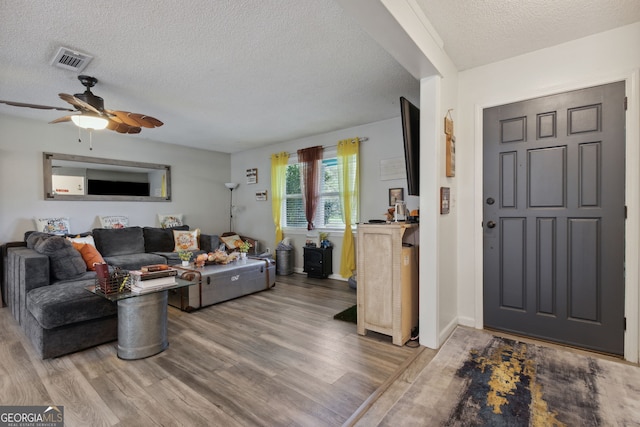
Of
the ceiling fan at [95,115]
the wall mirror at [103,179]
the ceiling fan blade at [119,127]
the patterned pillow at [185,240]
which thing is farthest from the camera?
the patterned pillow at [185,240]

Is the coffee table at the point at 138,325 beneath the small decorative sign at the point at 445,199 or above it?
beneath

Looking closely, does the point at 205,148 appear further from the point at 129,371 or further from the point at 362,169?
the point at 129,371

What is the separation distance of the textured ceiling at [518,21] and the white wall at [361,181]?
189 centimetres

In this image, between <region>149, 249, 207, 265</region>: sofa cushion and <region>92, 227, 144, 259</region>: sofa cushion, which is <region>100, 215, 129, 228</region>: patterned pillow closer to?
<region>92, 227, 144, 259</region>: sofa cushion

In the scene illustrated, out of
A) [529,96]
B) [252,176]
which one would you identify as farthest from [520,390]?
[252,176]

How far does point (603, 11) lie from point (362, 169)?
9.79 feet

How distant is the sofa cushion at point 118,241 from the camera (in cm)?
439

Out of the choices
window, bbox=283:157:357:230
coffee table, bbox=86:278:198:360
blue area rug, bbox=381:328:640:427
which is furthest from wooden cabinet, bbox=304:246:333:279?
coffee table, bbox=86:278:198:360

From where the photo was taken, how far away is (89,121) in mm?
→ 2848

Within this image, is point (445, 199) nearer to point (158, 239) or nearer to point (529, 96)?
point (529, 96)

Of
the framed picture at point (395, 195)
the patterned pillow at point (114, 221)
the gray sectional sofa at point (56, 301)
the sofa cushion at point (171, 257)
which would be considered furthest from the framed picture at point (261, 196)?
the gray sectional sofa at point (56, 301)

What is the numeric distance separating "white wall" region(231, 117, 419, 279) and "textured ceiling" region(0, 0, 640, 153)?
2.24 feet

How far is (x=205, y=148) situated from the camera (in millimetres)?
6098

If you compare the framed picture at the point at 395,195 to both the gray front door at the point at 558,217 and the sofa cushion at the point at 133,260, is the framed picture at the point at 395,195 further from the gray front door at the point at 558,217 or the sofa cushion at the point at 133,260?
the sofa cushion at the point at 133,260
